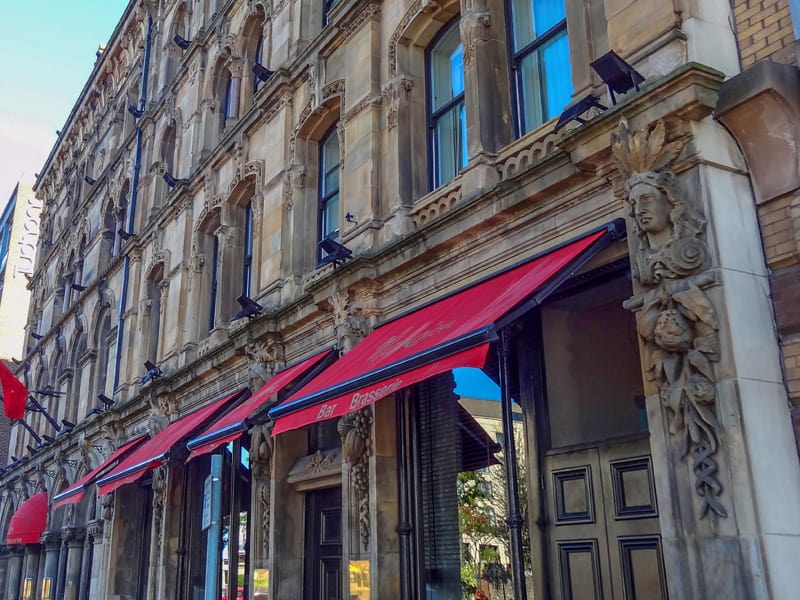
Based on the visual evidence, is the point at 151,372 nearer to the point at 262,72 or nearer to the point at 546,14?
the point at 262,72

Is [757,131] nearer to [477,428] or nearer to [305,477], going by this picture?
[477,428]

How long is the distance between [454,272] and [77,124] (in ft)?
108

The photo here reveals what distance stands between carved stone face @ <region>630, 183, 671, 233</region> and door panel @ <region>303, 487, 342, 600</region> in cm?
717

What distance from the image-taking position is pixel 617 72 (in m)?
7.38

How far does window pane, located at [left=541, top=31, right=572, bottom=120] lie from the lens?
938 centimetres

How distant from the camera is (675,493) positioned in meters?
6.27

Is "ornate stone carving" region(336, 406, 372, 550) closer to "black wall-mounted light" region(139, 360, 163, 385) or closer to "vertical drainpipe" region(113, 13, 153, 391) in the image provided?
"black wall-mounted light" region(139, 360, 163, 385)

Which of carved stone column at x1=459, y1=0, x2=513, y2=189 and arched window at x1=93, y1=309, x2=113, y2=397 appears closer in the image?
carved stone column at x1=459, y1=0, x2=513, y2=189

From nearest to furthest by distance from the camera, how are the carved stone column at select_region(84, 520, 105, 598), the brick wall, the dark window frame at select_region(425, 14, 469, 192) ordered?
the brick wall < the dark window frame at select_region(425, 14, 469, 192) < the carved stone column at select_region(84, 520, 105, 598)

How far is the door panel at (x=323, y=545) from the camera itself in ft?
39.7

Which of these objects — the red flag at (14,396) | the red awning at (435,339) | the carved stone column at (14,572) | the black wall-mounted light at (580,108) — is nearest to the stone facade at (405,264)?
the black wall-mounted light at (580,108)

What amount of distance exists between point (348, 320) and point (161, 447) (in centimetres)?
550

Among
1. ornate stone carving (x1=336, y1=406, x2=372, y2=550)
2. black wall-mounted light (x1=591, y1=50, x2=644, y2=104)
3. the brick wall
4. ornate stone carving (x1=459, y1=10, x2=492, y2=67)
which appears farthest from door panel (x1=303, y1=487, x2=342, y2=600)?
the brick wall

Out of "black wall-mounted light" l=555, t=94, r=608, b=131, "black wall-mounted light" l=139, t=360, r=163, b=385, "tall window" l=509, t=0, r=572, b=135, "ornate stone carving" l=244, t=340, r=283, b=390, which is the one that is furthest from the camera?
"black wall-mounted light" l=139, t=360, r=163, b=385
